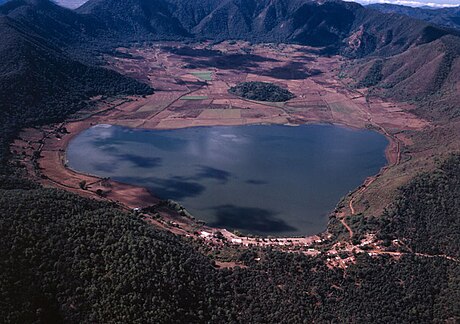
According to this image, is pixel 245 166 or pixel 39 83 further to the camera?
pixel 39 83

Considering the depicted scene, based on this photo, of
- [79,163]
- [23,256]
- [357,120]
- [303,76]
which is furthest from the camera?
[303,76]

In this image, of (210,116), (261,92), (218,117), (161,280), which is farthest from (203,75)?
(161,280)

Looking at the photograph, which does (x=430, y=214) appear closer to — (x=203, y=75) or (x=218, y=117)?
(x=218, y=117)

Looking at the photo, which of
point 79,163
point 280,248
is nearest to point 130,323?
point 280,248

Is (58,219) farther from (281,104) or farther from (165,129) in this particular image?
(281,104)

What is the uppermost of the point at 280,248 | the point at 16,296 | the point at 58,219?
the point at 58,219

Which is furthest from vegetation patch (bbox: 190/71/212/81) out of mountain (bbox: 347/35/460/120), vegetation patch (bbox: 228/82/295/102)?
mountain (bbox: 347/35/460/120)
